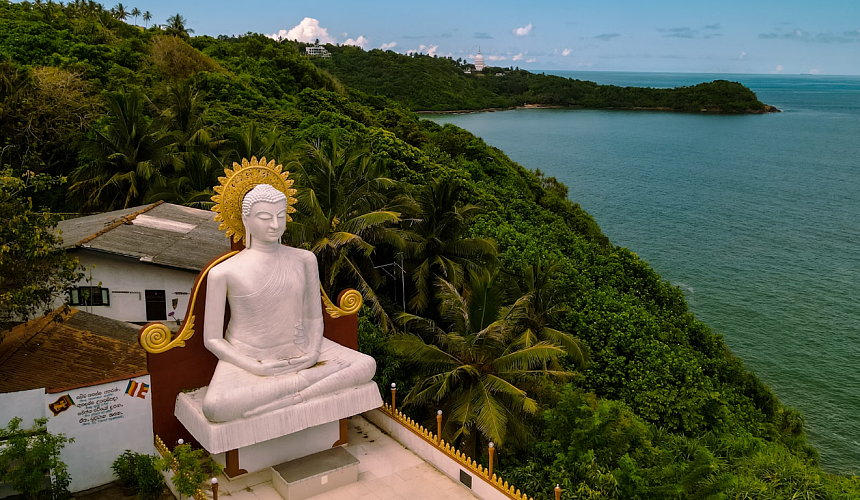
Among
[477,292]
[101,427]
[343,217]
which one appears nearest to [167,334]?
[101,427]

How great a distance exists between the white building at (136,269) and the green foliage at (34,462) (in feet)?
19.1

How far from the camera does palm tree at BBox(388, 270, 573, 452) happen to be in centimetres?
1288

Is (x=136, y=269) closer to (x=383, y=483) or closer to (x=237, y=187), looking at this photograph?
(x=237, y=187)

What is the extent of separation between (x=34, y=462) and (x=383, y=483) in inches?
193

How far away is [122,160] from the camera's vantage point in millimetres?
24000

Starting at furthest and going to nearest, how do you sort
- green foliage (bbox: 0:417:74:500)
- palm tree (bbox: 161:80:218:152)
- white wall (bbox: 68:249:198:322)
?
palm tree (bbox: 161:80:218:152)
white wall (bbox: 68:249:198:322)
green foliage (bbox: 0:417:74:500)

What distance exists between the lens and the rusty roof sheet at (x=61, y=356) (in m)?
11.6

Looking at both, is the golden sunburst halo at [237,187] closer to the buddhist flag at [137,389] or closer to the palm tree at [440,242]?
the buddhist flag at [137,389]

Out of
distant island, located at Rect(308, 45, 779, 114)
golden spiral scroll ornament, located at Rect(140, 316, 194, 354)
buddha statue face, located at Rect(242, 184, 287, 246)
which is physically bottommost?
golden spiral scroll ornament, located at Rect(140, 316, 194, 354)

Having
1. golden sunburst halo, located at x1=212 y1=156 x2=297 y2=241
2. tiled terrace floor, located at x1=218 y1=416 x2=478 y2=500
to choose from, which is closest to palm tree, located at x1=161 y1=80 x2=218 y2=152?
golden sunburst halo, located at x1=212 y1=156 x2=297 y2=241

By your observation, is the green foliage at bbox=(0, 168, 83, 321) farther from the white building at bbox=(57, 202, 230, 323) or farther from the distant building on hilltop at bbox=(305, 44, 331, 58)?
the distant building on hilltop at bbox=(305, 44, 331, 58)

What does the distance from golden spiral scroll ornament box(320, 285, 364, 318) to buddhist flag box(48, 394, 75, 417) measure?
4.10m

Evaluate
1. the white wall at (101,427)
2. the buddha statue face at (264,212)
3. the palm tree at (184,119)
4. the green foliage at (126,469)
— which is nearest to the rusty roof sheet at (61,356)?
the white wall at (101,427)

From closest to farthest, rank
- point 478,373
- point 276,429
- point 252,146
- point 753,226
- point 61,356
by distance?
point 276,429
point 61,356
point 478,373
point 252,146
point 753,226
